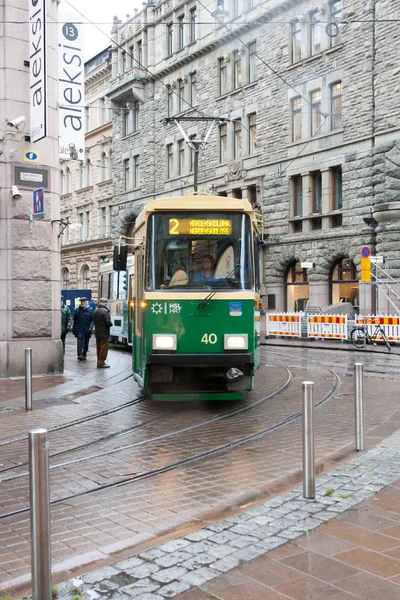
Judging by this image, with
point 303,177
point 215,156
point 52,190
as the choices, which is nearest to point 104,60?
point 215,156

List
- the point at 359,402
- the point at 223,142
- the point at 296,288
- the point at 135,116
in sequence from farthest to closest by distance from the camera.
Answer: the point at 135,116, the point at 223,142, the point at 296,288, the point at 359,402

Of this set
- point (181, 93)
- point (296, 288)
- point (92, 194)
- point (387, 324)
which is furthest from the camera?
point (92, 194)

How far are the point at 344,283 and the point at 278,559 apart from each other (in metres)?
26.1

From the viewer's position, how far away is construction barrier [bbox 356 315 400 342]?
23.4 m

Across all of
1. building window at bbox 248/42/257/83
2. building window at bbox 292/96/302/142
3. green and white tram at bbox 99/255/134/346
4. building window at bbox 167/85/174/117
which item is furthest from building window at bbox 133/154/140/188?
green and white tram at bbox 99/255/134/346

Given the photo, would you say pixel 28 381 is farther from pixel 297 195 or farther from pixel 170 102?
pixel 170 102

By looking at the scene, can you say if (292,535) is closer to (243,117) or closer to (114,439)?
(114,439)

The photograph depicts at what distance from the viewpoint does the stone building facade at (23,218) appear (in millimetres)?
13844

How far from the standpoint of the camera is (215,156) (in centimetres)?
3709

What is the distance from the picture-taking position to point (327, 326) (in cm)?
A: 2566

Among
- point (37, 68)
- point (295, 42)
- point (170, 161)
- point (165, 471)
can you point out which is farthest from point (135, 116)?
point (165, 471)

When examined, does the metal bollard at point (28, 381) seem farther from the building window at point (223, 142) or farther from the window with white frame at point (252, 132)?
the building window at point (223, 142)

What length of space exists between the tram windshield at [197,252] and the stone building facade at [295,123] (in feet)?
60.1

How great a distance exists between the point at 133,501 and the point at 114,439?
2.52m
